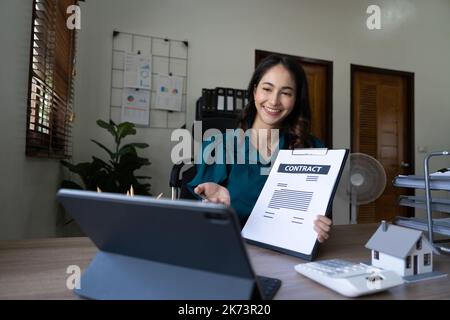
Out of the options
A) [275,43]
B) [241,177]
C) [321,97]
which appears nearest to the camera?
[241,177]

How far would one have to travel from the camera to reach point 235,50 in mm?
3482

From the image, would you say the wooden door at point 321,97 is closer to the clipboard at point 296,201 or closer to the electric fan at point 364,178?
the electric fan at point 364,178

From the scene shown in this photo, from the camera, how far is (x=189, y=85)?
3.31m

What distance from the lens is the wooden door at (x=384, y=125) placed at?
4.09m

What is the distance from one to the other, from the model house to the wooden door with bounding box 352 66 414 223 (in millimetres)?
3591

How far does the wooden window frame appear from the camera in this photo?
1.71m

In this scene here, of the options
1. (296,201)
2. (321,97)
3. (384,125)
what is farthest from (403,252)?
(384,125)

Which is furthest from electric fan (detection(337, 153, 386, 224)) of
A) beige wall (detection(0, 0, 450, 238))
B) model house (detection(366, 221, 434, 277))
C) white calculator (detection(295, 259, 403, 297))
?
beige wall (detection(0, 0, 450, 238))

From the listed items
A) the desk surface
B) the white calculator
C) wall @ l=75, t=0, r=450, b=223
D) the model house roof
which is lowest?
the desk surface

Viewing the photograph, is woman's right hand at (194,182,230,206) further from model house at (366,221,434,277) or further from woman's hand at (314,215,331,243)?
model house at (366,221,434,277)

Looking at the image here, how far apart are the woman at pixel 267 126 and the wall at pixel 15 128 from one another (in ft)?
2.83

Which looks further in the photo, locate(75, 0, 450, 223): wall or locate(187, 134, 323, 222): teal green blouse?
locate(75, 0, 450, 223): wall

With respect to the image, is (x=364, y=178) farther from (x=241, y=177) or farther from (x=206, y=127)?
(x=241, y=177)

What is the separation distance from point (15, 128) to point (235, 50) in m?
2.48
